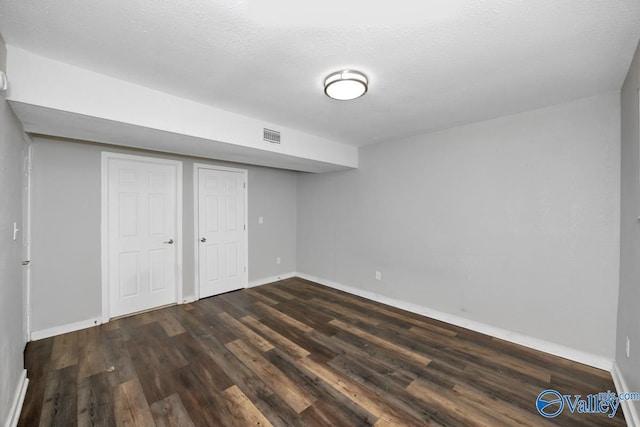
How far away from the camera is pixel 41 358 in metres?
2.37

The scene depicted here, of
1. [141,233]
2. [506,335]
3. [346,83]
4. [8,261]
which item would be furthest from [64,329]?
[506,335]

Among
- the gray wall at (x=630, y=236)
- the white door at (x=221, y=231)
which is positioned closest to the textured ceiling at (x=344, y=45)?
the gray wall at (x=630, y=236)

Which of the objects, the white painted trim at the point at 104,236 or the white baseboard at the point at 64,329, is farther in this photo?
the white painted trim at the point at 104,236

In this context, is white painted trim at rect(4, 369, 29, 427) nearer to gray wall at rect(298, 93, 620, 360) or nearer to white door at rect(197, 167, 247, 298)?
white door at rect(197, 167, 247, 298)

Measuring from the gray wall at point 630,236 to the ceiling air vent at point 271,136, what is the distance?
2.88 meters

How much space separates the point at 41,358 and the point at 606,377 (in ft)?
16.3

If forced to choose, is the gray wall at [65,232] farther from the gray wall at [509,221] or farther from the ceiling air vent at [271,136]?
the gray wall at [509,221]

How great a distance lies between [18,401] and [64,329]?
4.41 ft

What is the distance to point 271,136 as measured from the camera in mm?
3014

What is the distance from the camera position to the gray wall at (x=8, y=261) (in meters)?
1.51

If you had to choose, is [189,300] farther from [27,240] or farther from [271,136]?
[271,136]

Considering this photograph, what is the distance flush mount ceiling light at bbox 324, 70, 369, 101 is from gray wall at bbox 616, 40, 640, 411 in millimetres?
1657

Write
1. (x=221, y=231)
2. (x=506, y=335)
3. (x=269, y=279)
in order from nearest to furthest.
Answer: (x=506, y=335), (x=221, y=231), (x=269, y=279)

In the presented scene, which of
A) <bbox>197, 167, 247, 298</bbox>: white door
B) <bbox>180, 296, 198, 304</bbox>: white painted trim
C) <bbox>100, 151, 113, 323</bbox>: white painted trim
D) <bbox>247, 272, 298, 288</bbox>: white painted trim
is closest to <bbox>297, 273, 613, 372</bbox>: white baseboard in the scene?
<bbox>247, 272, 298, 288</bbox>: white painted trim
